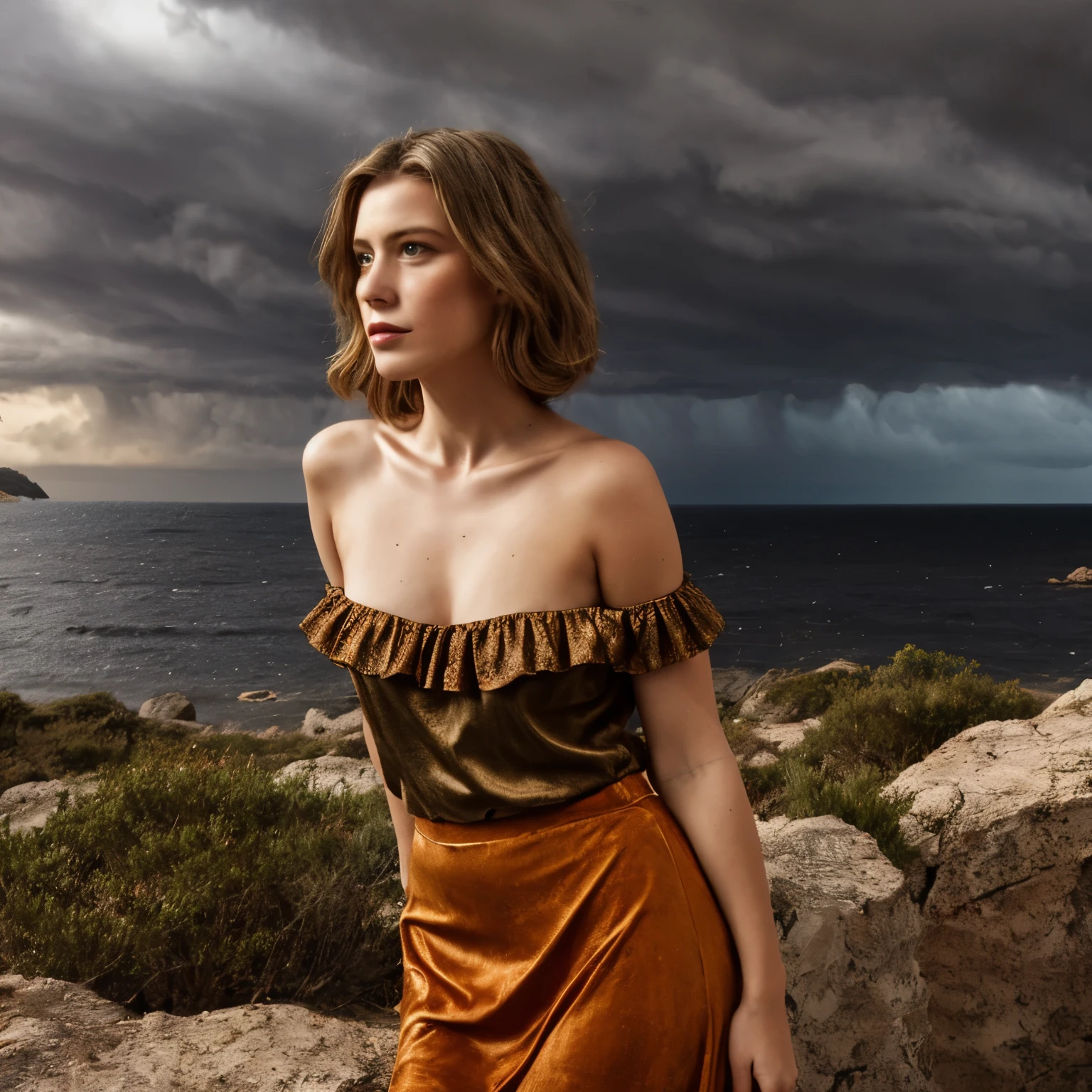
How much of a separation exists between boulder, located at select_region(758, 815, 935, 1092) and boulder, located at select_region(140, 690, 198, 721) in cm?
1376

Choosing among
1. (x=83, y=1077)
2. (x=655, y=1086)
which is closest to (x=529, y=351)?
(x=655, y=1086)

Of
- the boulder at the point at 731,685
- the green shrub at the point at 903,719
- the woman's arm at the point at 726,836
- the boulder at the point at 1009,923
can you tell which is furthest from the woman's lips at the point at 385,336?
the boulder at the point at 731,685

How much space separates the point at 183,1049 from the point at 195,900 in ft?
Answer: 3.33

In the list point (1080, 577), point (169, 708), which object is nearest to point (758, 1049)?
point (169, 708)

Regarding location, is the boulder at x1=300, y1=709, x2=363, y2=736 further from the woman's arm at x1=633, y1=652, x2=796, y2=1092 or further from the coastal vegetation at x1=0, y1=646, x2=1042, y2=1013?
the woman's arm at x1=633, y1=652, x2=796, y2=1092

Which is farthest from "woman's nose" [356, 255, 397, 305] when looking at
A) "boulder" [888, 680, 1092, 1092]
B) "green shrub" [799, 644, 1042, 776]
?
"green shrub" [799, 644, 1042, 776]

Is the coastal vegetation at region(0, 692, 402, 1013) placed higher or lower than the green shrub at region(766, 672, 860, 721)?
higher

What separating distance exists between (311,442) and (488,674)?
2.16 feet

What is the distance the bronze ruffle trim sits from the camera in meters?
1.24

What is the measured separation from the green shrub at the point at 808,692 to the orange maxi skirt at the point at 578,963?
30.2 feet

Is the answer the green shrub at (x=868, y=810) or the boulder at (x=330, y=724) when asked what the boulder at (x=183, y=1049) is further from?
the boulder at (x=330, y=724)

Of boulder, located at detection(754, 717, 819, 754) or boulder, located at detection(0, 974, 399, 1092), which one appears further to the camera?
boulder, located at detection(754, 717, 819, 754)

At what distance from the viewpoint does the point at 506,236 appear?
1327mm

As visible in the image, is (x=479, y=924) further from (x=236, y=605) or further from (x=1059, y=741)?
(x=236, y=605)
